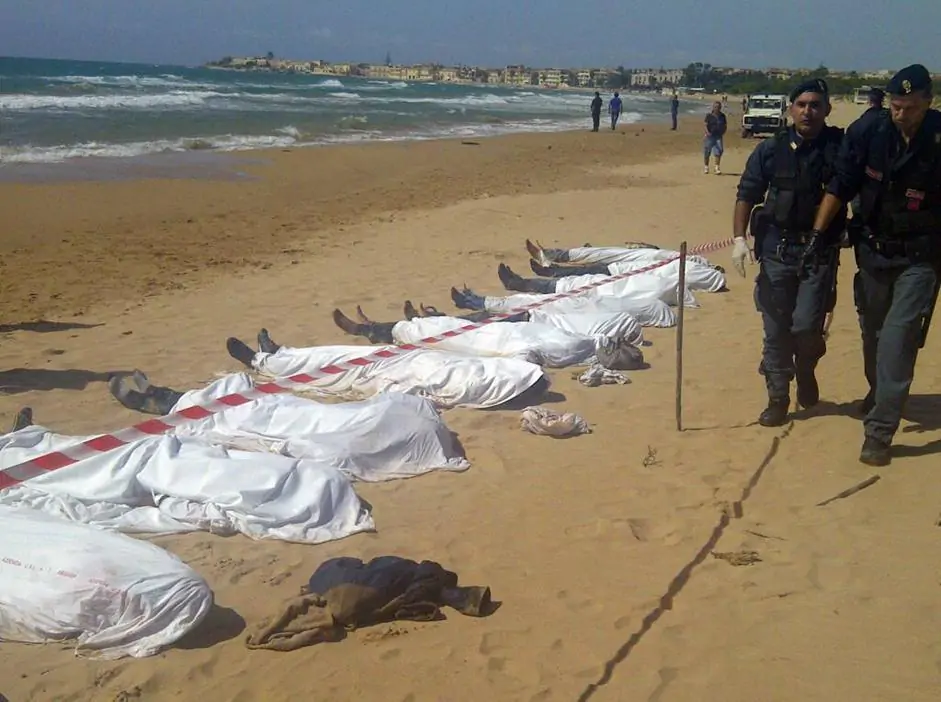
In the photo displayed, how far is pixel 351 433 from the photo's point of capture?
185 inches

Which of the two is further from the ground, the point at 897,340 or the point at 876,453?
the point at 897,340

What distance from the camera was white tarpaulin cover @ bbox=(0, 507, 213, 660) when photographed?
124 inches

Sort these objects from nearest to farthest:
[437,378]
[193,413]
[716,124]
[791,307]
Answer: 1. [193,413]
2. [791,307]
3. [437,378]
4. [716,124]

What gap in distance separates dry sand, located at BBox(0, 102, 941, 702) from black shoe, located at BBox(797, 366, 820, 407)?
10 cm

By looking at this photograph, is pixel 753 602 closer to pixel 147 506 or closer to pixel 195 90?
pixel 147 506

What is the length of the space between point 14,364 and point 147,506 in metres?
3.10

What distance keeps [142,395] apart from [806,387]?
4240 millimetres

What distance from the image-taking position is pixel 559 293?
8289 millimetres

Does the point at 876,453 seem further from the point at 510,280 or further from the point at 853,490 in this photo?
the point at 510,280

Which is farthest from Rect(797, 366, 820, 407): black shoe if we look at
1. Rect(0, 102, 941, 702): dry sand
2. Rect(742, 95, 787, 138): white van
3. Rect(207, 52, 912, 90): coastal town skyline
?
Rect(207, 52, 912, 90): coastal town skyline

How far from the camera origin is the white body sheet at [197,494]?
157 inches

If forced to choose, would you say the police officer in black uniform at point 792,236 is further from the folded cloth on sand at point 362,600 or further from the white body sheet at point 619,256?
the white body sheet at point 619,256

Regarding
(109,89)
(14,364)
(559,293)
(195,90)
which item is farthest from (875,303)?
(195,90)

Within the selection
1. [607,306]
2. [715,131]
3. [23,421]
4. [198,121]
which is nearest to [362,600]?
[23,421]
